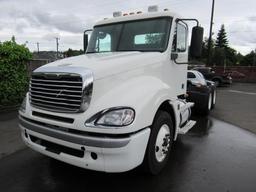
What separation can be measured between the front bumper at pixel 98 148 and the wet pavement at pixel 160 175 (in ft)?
1.76

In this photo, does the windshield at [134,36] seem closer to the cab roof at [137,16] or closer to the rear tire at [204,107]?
the cab roof at [137,16]

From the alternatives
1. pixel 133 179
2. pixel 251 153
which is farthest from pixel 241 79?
pixel 133 179

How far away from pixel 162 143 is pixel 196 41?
77.5 inches

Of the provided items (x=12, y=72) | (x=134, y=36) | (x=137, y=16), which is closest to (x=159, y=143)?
(x=134, y=36)

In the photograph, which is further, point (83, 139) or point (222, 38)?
point (222, 38)

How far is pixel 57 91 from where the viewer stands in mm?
3602

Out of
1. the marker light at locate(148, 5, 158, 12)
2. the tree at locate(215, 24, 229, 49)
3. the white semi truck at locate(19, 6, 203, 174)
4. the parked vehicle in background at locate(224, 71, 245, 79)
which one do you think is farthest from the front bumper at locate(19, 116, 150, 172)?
the tree at locate(215, 24, 229, 49)

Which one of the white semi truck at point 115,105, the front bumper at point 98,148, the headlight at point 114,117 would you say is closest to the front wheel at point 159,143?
the white semi truck at point 115,105

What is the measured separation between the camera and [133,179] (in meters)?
3.96

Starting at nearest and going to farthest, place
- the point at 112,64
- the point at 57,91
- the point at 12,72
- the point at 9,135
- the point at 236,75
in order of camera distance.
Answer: the point at 57,91, the point at 112,64, the point at 9,135, the point at 12,72, the point at 236,75

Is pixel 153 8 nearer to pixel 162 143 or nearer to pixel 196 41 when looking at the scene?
pixel 196 41

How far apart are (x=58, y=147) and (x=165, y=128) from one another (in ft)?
5.37

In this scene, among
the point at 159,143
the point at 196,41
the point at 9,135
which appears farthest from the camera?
the point at 9,135

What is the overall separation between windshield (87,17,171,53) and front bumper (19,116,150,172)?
177cm
